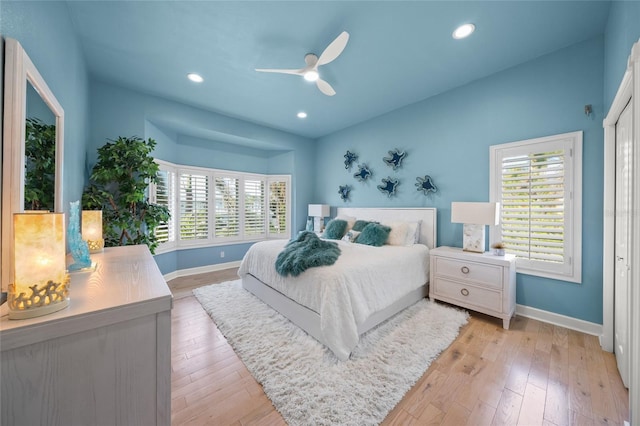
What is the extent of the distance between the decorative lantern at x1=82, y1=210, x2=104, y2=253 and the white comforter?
1.54 metres

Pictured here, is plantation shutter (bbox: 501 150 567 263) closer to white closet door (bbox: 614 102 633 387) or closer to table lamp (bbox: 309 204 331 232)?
white closet door (bbox: 614 102 633 387)

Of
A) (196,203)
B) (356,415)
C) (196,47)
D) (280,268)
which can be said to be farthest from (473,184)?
(196,203)

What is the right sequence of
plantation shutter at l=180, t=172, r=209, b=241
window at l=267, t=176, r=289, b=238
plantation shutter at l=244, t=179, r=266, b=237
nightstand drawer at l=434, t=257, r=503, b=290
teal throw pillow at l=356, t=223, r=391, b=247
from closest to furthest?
nightstand drawer at l=434, t=257, r=503, b=290 → teal throw pillow at l=356, t=223, r=391, b=247 → plantation shutter at l=180, t=172, r=209, b=241 → plantation shutter at l=244, t=179, r=266, b=237 → window at l=267, t=176, r=289, b=238

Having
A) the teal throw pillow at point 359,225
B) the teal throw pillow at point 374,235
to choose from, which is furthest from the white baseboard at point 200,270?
the teal throw pillow at point 374,235

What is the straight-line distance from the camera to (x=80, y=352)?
31.1 inches

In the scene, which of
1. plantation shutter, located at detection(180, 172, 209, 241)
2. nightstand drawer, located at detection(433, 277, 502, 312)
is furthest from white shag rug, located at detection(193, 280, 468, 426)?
plantation shutter, located at detection(180, 172, 209, 241)

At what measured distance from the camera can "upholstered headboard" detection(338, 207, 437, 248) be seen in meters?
3.44

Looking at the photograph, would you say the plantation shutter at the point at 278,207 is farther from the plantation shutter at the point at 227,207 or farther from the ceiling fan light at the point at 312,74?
the ceiling fan light at the point at 312,74

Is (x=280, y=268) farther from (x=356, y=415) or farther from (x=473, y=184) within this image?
(x=473, y=184)

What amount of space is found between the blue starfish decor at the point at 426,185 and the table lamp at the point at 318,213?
198 cm

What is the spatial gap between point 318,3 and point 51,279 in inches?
94.1

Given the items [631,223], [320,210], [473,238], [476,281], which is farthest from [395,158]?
[631,223]

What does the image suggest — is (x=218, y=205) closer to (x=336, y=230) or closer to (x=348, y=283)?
(x=336, y=230)

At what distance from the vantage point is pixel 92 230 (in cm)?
198
